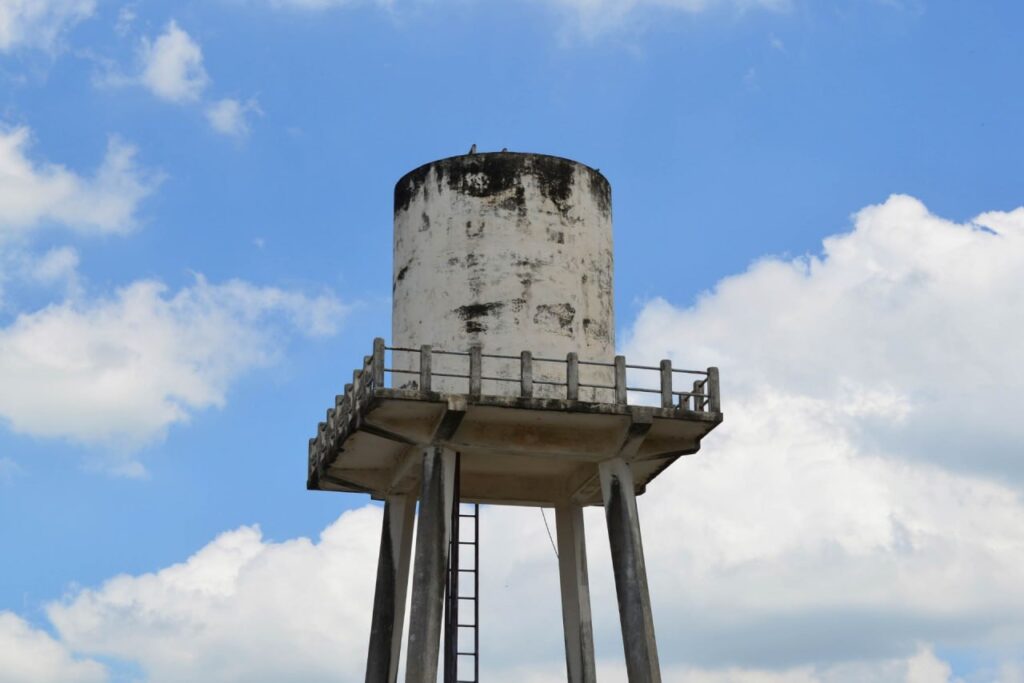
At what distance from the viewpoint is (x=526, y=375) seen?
108 ft

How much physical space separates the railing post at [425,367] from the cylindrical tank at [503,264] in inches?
37.6

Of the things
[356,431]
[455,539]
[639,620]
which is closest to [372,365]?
[356,431]

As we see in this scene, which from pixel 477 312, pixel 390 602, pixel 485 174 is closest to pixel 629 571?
pixel 390 602

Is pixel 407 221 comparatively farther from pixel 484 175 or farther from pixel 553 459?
pixel 553 459

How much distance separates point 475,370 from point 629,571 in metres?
4.73

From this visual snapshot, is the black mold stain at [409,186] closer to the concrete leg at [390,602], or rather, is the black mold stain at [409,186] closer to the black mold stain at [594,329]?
the black mold stain at [594,329]

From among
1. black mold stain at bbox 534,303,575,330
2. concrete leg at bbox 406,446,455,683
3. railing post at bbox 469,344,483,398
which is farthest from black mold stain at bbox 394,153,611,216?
concrete leg at bbox 406,446,455,683

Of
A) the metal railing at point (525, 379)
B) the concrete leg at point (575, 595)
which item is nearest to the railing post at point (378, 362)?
the metal railing at point (525, 379)

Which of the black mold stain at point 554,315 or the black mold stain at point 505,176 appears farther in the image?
the black mold stain at point 505,176

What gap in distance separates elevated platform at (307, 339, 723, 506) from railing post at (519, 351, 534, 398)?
0.06ft

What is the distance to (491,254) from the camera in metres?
34.5

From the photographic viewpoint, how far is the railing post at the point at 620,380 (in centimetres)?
3347

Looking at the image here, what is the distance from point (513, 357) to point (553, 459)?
9.28 ft

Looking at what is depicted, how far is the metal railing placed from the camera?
32.7 metres
